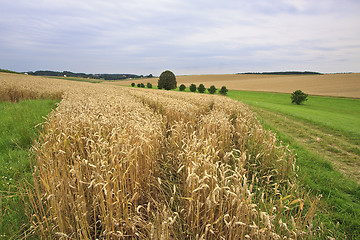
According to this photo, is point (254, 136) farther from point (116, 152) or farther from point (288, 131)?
point (288, 131)

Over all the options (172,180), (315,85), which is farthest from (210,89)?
(172,180)

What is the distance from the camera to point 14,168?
3242 millimetres

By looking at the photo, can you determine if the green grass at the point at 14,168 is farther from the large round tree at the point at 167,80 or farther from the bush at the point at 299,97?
the large round tree at the point at 167,80

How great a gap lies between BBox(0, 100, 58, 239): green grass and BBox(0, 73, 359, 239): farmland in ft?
0.40

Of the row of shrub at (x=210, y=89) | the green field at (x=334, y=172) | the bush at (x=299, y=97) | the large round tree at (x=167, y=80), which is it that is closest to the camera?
the green field at (x=334, y=172)

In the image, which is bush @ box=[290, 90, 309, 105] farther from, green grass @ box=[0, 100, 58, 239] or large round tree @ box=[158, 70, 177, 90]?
large round tree @ box=[158, 70, 177, 90]

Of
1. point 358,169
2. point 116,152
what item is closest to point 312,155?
point 358,169

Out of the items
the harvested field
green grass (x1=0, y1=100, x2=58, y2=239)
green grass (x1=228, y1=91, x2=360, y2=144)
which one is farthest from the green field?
the harvested field

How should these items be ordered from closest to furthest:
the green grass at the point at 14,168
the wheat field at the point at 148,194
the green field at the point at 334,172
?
the wheat field at the point at 148,194 < the green grass at the point at 14,168 < the green field at the point at 334,172

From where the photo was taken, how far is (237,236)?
1663 millimetres

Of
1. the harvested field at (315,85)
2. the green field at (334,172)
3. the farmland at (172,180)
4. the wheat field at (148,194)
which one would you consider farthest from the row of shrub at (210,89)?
the wheat field at (148,194)

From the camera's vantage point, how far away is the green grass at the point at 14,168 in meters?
2.10

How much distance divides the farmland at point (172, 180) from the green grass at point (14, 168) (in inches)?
4.8

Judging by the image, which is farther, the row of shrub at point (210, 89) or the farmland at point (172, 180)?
the row of shrub at point (210, 89)
